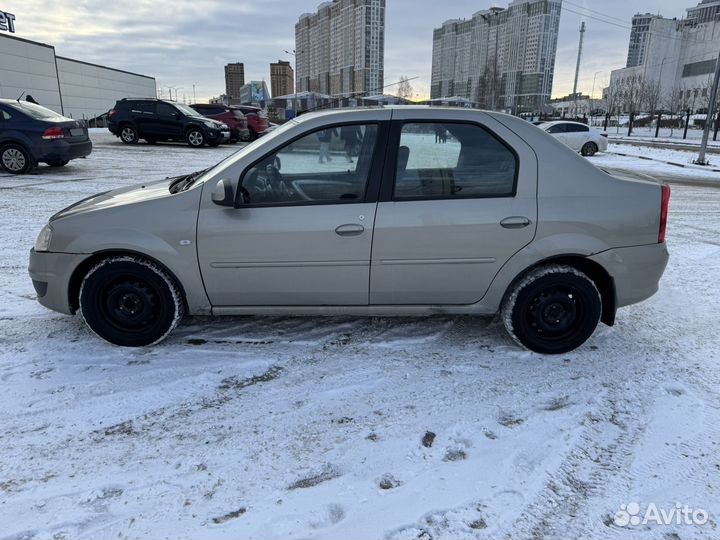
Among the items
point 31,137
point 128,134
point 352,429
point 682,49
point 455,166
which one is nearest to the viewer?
point 352,429

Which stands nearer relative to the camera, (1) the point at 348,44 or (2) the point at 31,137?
(2) the point at 31,137

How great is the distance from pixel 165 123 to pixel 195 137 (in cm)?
126

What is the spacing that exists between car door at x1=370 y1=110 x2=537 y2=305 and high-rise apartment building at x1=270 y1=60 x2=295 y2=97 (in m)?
100

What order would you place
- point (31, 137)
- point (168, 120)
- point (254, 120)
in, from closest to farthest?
1. point (31, 137)
2. point (168, 120)
3. point (254, 120)

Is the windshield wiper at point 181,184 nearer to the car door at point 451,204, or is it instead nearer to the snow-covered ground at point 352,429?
the snow-covered ground at point 352,429

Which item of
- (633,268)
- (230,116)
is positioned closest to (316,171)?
(633,268)

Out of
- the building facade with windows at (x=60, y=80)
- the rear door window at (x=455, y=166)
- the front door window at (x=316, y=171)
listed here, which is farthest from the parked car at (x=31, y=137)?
the building facade with windows at (x=60, y=80)

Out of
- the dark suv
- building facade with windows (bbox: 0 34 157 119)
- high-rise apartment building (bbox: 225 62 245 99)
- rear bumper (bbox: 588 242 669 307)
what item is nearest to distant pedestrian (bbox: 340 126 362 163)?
rear bumper (bbox: 588 242 669 307)

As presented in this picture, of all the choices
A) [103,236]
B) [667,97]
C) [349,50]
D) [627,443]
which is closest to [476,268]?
[627,443]

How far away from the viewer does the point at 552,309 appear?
142 inches

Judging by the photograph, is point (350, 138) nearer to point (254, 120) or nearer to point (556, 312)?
point (556, 312)

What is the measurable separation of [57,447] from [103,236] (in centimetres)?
144

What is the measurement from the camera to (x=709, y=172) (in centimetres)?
1647

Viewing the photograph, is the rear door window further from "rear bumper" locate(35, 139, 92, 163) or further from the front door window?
"rear bumper" locate(35, 139, 92, 163)
